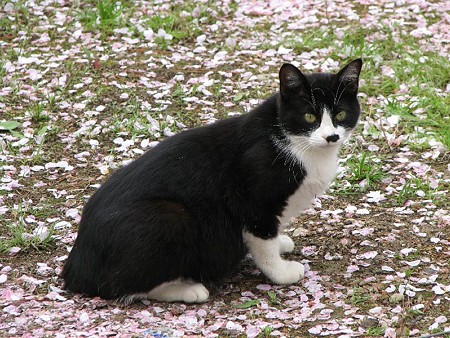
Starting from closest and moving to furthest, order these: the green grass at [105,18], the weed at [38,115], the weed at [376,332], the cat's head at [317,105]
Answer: the weed at [376,332] → the cat's head at [317,105] → the weed at [38,115] → the green grass at [105,18]

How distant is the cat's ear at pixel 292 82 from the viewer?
4.50 meters

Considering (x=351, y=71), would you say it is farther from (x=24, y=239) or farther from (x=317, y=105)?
(x=24, y=239)

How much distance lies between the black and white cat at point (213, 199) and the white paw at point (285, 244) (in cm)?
35

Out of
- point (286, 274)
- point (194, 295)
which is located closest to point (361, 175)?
point (286, 274)

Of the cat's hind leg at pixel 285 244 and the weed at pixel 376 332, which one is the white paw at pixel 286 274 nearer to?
the cat's hind leg at pixel 285 244

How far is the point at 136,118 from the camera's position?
676cm

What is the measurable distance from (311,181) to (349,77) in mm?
631

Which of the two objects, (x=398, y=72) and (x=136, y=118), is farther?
(x=398, y=72)

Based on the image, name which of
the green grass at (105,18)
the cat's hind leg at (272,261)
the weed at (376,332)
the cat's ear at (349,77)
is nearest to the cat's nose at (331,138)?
the cat's ear at (349,77)

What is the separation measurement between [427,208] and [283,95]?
157 cm

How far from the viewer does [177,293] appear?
460cm

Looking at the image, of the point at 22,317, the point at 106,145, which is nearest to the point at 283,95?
the point at 22,317

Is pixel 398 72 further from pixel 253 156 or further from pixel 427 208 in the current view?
pixel 253 156

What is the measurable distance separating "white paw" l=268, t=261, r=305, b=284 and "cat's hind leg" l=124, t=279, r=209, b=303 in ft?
1.37
